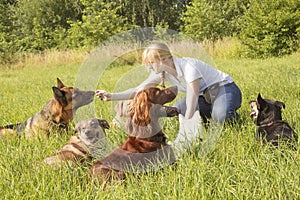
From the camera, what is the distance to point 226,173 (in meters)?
2.80

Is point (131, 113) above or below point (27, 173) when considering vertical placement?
above

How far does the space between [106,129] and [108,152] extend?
72cm

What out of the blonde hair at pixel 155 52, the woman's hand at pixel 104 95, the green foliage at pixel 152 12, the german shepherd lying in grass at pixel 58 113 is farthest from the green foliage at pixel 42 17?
the blonde hair at pixel 155 52

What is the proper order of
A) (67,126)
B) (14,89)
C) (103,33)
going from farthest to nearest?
(103,33), (14,89), (67,126)

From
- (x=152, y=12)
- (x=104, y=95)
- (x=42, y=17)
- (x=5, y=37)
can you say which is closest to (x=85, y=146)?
(x=104, y=95)

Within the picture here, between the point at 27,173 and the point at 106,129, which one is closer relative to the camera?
the point at 27,173

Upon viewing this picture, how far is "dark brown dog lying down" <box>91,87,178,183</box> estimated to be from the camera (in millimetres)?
3010

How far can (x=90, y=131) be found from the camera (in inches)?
140

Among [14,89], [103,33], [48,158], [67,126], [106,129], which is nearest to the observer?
[48,158]

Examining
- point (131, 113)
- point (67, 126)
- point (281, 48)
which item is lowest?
point (281, 48)

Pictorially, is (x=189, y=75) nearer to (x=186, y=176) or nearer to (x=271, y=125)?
(x=271, y=125)

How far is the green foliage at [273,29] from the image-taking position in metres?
16.9

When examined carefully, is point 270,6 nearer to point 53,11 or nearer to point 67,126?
point 67,126

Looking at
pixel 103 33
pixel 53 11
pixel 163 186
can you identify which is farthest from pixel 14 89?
pixel 53 11
